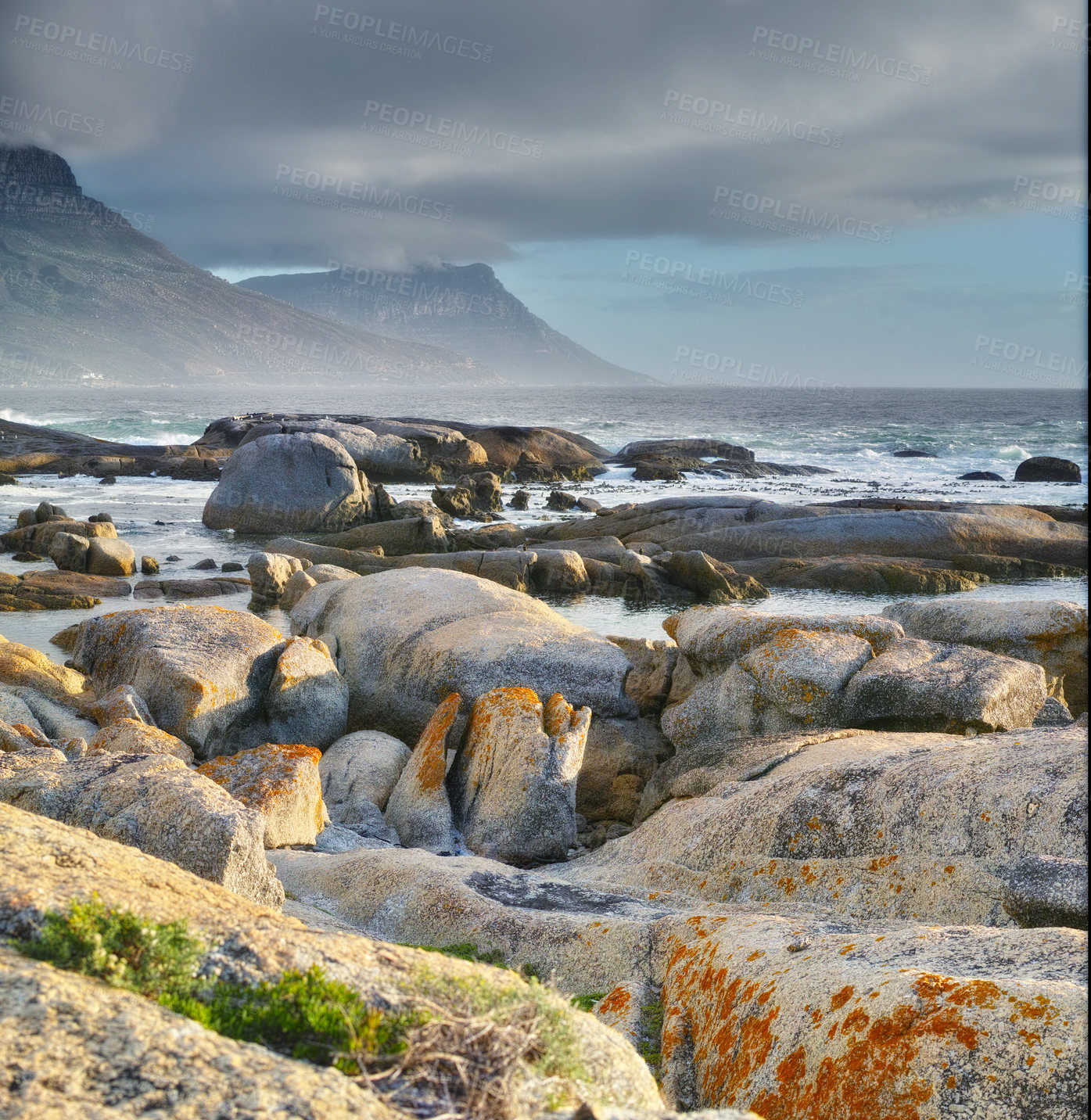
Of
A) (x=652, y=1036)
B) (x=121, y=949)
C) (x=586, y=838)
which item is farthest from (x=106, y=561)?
(x=121, y=949)

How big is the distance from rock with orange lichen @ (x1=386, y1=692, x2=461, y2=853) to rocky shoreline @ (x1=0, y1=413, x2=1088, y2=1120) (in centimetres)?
4

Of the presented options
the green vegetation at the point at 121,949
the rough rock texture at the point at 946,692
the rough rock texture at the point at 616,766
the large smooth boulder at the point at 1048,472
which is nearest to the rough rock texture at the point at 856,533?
the rough rock texture at the point at 616,766

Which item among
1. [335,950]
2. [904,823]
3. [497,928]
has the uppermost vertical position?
[335,950]

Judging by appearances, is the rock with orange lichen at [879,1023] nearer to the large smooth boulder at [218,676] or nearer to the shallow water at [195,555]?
the shallow water at [195,555]

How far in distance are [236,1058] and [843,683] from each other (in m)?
10.3

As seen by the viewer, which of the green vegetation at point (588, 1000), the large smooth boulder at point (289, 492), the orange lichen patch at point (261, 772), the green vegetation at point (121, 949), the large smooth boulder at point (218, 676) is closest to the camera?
the green vegetation at point (121, 949)

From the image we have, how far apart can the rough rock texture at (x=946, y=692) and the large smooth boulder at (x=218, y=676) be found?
306 inches

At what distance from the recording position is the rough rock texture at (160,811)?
690 centimetres

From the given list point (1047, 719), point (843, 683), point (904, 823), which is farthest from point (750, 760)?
point (1047, 719)

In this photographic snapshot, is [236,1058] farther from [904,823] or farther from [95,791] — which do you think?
[904,823]

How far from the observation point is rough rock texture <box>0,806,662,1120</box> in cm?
279

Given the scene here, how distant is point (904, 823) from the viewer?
7.82m

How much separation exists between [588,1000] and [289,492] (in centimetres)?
3392

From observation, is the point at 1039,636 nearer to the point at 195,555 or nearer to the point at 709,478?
the point at 195,555
